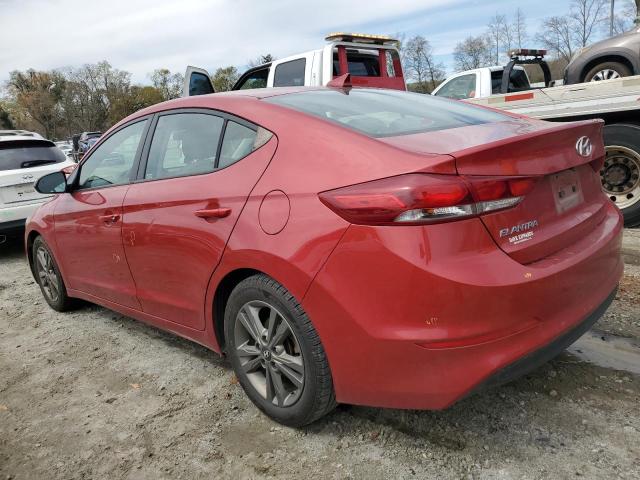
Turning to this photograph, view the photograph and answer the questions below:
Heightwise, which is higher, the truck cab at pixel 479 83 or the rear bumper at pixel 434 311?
the truck cab at pixel 479 83

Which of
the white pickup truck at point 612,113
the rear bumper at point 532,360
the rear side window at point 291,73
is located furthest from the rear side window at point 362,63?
the rear bumper at point 532,360

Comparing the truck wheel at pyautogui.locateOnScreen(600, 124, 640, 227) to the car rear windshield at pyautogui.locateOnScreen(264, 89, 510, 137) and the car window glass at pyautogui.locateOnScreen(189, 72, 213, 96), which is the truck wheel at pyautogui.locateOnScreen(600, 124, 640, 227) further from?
the car window glass at pyautogui.locateOnScreen(189, 72, 213, 96)

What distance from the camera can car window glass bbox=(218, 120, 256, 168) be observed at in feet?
8.53

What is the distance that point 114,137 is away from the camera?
374 cm

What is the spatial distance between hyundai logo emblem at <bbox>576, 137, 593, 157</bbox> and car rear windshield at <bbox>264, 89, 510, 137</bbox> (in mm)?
448

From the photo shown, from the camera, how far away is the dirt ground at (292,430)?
2234 mm

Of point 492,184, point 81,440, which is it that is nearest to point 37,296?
point 81,440

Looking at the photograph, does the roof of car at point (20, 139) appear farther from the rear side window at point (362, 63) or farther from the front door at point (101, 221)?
the rear side window at point (362, 63)

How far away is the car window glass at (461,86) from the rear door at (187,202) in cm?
653

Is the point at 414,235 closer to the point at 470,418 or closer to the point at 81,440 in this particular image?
the point at 470,418

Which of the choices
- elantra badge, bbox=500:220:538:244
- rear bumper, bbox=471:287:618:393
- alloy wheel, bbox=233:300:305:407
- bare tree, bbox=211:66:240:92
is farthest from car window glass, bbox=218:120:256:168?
bare tree, bbox=211:66:240:92

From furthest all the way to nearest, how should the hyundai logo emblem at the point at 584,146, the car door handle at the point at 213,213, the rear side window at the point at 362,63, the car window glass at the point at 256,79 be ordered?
the car window glass at the point at 256,79 < the rear side window at the point at 362,63 < the car door handle at the point at 213,213 < the hyundai logo emblem at the point at 584,146

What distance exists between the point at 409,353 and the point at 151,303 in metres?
1.83

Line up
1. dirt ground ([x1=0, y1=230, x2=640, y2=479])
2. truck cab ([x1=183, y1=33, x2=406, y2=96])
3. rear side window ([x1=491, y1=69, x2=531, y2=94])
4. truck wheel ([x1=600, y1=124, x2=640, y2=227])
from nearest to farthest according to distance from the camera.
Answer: dirt ground ([x1=0, y1=230, x2=640, y2=479])
truck wheel ([x1=600, y1=124, x2=640, y2=227])
truck cab ([x1=183, y1=33, x2=406, y2=96])
rear side window ([x1=491, y1=69, x2=531, y2=94])
